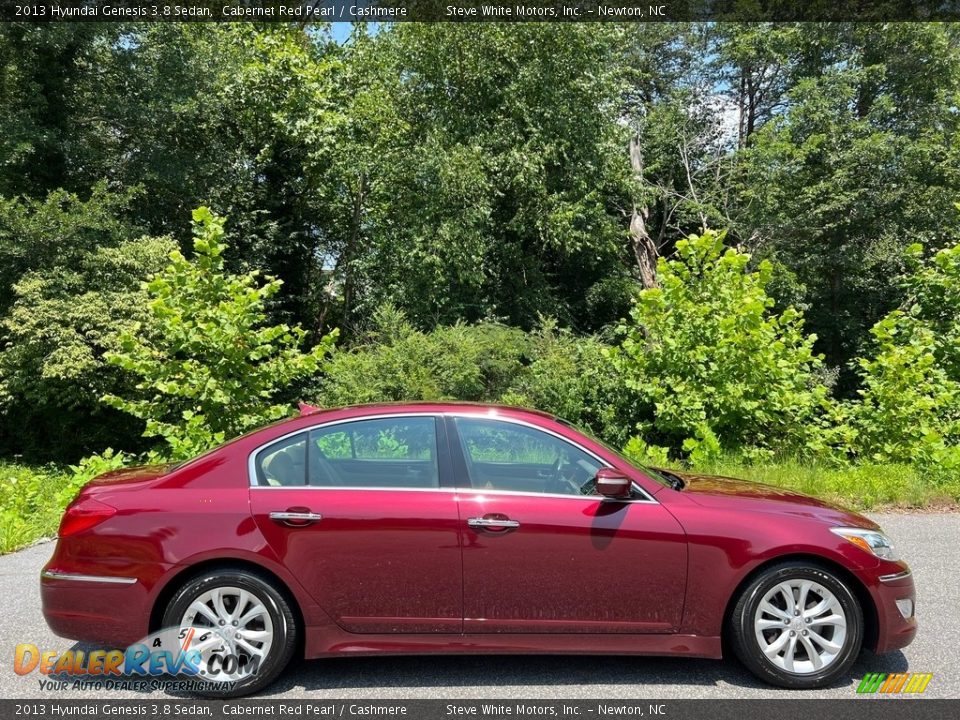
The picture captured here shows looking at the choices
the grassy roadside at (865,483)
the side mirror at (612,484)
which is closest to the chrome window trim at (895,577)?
the side mirror at (612,484)

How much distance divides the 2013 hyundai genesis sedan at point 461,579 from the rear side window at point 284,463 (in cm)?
9

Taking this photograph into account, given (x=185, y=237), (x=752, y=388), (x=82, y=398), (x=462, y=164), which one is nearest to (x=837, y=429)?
(x=752, y=388)

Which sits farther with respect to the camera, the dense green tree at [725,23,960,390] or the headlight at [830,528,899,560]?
the dense green tree at [725,23,960,390]

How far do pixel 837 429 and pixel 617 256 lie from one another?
41.5 feet

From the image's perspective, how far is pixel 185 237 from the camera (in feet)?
68.3

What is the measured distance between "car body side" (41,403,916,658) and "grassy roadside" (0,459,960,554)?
3.83 m

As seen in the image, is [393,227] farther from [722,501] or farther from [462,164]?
[722,501]

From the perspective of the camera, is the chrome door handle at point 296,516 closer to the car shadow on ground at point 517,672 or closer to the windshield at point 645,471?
the car shadow on ground at point 517,672

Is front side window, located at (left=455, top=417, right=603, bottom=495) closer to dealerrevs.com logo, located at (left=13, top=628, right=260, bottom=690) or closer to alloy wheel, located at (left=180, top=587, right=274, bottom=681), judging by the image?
alloy wheel, located at (left=180, top=587, right=274, bottom=681)

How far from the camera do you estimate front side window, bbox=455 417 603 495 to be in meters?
4.26

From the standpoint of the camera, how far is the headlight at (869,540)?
415 centimetres

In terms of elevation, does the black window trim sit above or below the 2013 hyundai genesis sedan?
above

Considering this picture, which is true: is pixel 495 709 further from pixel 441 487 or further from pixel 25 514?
pixel 25 514

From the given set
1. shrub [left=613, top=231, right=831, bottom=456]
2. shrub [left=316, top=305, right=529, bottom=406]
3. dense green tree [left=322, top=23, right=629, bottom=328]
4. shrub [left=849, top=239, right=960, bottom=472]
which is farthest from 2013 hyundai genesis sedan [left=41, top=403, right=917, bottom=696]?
dense green tree [left=322, top=23, right=629, bottom=328]
